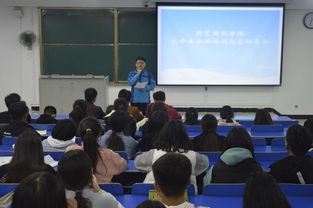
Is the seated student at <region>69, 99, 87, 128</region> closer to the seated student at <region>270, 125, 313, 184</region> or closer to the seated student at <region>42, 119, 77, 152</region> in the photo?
the seated student at <region>42, 119, 77, 152</region>

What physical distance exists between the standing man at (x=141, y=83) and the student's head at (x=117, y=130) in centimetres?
285

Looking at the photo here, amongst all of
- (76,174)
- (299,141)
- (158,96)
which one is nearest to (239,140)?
(299,141)

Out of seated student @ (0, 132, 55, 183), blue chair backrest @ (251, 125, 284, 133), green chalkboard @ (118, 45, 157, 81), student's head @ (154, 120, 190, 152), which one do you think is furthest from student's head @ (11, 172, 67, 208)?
green chalkboard @ (118, 45, 157, 81)

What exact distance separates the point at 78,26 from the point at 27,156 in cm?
650

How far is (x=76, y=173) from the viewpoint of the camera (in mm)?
2002

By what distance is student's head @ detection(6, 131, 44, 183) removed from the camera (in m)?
2.56

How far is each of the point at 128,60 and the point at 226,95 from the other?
2.34m

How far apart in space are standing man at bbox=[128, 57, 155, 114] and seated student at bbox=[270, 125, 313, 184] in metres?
3.88

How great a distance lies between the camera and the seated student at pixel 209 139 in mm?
3887

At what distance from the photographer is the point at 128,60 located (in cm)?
878

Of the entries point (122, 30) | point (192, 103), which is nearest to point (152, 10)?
point (122, 30)

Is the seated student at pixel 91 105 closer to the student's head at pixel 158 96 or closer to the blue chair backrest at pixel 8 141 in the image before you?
the student's head at pixel 158 96

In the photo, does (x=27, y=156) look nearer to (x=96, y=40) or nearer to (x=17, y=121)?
(x=17, y=121)

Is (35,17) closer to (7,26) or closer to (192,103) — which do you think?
(7,26)
